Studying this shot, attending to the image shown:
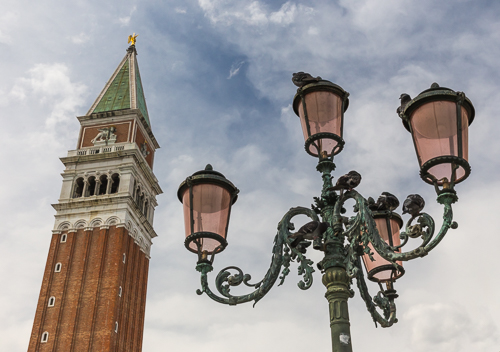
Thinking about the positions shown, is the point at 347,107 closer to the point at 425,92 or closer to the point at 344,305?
the point at 425,92

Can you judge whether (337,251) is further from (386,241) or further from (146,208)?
(146,208)

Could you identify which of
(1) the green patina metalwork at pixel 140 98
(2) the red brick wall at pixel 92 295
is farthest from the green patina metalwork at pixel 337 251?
(1) the green patina metalwork at pixel 140 98

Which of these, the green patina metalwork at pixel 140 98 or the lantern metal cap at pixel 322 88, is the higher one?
the green patina metalwork at pixel 140 98

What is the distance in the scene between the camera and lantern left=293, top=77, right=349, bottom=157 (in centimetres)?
464

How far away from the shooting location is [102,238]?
29.5 m

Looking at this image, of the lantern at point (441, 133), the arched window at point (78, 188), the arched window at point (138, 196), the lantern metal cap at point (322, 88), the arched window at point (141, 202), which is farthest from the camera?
the arched window at point (141, 202)

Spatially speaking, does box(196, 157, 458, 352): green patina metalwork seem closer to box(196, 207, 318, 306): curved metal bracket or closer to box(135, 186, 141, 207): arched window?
box(196, 207, 318, 306): curved metal bracket

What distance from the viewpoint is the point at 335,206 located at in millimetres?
4141

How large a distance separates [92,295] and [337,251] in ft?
84.5

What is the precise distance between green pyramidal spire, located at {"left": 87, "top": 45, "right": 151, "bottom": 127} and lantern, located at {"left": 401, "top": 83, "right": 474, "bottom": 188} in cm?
3227

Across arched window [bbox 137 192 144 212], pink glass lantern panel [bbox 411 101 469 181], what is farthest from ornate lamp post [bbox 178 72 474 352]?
arched window [bbox 137 192 144 212]

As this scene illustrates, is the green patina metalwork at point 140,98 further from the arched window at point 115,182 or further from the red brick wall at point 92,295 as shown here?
the red brick wall at point 92,295

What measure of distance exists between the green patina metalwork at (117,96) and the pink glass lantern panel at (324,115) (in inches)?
1241

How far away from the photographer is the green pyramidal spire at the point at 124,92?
35438 millimetres
